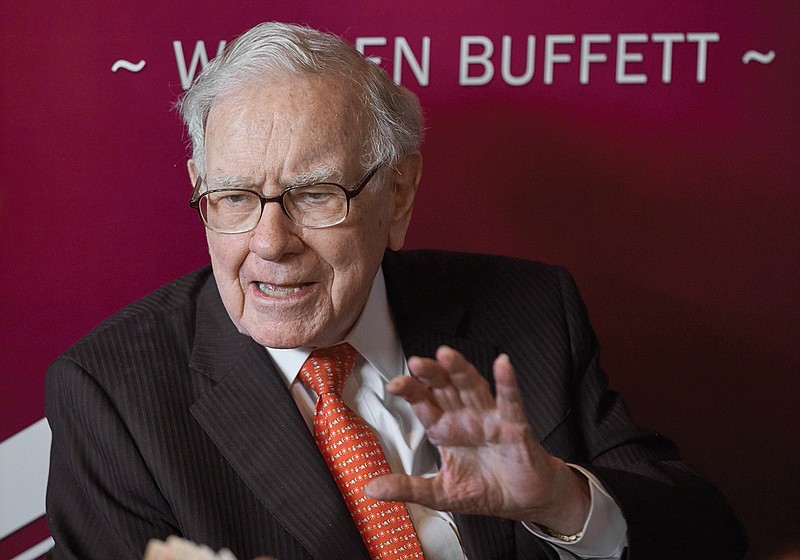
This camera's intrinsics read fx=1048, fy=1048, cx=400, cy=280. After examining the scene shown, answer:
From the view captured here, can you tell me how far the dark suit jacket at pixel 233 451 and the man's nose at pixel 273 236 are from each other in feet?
0.74

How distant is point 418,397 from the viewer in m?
1.42

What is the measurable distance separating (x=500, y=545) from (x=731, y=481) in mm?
905

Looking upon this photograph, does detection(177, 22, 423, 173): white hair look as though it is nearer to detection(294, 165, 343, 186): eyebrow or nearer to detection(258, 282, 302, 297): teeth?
detection(294, 165, 343, 186): eyebrow

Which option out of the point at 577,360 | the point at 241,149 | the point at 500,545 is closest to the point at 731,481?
the point at 577,360

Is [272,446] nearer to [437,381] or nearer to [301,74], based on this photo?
[437,381]

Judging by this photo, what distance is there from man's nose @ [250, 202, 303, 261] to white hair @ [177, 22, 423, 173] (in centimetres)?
19

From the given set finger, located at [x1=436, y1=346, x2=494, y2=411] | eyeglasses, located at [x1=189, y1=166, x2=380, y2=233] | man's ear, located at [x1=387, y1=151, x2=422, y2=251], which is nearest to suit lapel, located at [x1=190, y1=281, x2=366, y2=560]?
eyeglasses, located at [x1=189, y1=166, x2=380, y2=233]

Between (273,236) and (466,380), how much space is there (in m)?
0.52

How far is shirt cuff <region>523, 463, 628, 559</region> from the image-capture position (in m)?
1.70

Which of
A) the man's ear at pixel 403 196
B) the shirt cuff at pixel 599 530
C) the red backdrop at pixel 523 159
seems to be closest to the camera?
the shirt cuff at pixel 599 530

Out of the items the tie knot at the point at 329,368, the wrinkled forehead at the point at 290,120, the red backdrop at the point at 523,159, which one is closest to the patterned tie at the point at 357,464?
the tie knot at the point at 329,368

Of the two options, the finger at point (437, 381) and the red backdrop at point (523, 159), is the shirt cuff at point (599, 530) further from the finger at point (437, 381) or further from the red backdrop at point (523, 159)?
the red backdrop at point (523, 159)

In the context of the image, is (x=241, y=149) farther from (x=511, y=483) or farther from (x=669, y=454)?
(x=669, y=454)

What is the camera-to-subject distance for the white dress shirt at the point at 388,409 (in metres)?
1.88
